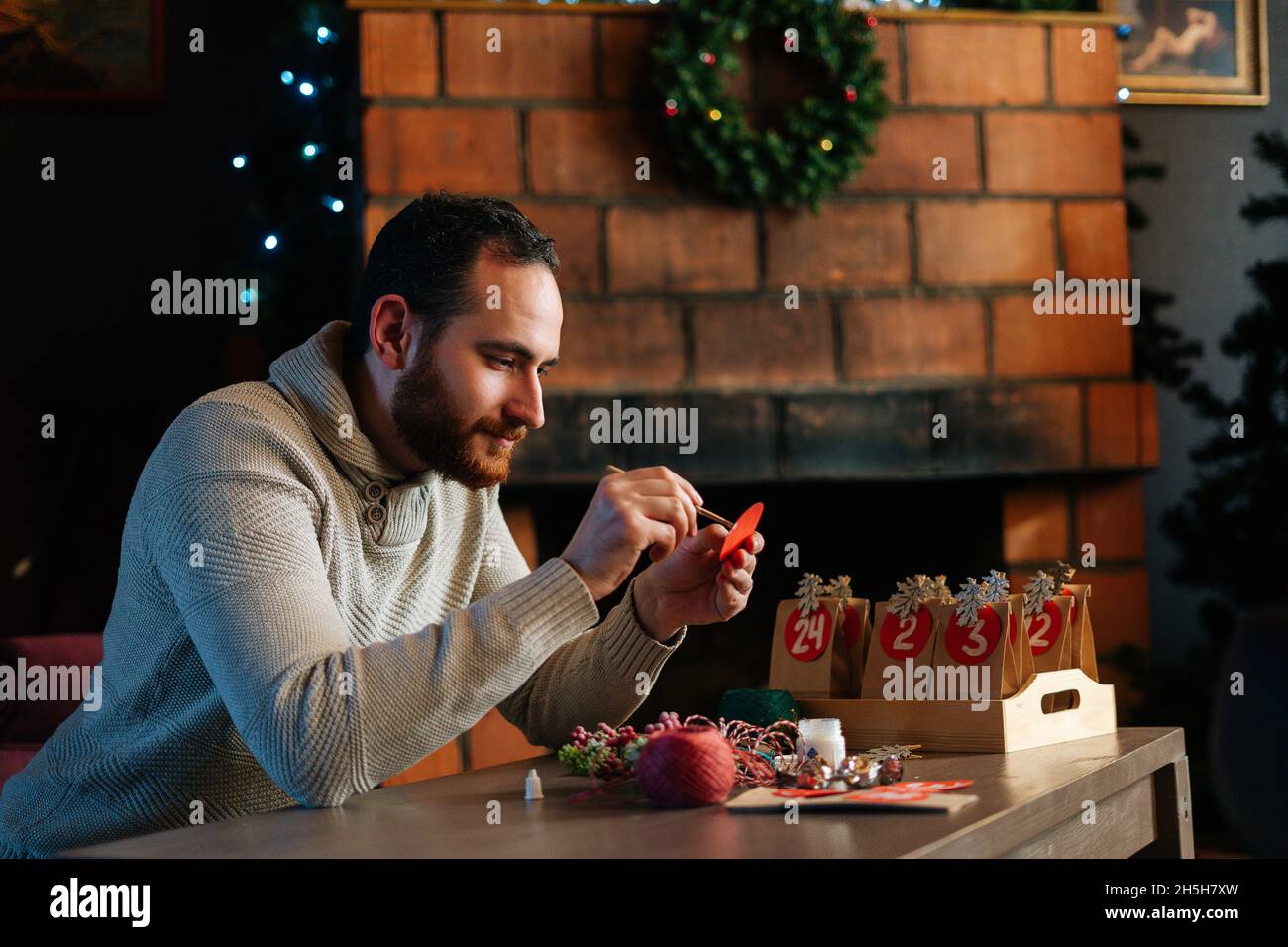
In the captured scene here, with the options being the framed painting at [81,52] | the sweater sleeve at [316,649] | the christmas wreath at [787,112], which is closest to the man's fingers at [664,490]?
the sweater sleeve at [316,649]

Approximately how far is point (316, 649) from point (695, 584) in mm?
432

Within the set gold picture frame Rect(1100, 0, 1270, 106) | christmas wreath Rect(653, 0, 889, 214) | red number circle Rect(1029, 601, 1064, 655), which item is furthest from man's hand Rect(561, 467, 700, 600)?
gold picture frame Rect(1100, 0, 1270, 106)

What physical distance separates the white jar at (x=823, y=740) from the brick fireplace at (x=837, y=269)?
157 centimetres

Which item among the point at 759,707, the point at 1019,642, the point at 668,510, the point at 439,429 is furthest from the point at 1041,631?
the point at 439,429

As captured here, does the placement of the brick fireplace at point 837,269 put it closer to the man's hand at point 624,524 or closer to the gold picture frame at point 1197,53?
the gold picture frame at point 1197,53

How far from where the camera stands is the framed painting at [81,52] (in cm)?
342

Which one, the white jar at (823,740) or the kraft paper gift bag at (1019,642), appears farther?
the kraft paper gift bag at (1019,642)

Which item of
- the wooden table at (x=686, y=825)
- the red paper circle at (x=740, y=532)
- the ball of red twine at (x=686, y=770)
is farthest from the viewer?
the red paper circle at (x=740, y=532)

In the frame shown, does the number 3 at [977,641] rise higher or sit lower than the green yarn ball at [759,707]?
higher

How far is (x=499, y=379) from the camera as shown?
1467mm

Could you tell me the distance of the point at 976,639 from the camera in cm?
139

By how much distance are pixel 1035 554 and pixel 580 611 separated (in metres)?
1.97

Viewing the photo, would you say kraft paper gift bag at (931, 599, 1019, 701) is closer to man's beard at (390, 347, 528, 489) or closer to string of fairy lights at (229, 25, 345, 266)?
man's beard at (390, 347, 528, 489)
